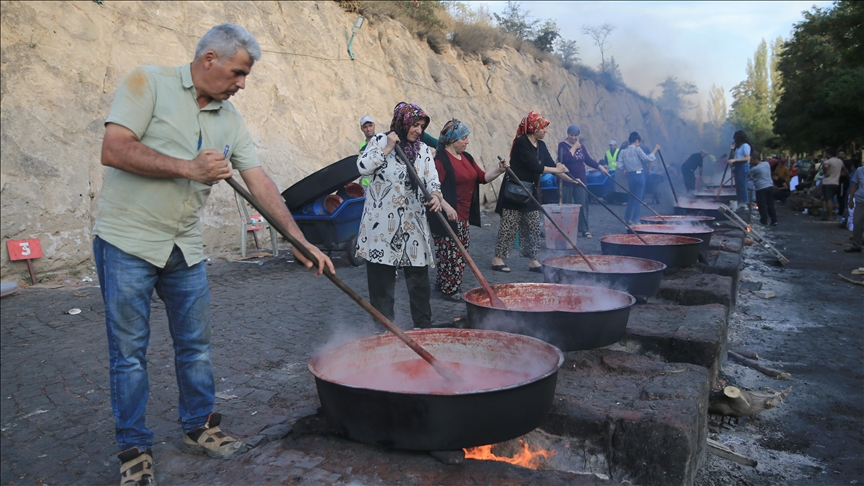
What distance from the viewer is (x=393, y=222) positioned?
14.7ft

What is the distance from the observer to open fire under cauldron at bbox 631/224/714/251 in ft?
23.0

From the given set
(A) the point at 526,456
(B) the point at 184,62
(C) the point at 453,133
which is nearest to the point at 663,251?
(C) the point at 453,133

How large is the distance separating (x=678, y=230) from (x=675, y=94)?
54.9 metres

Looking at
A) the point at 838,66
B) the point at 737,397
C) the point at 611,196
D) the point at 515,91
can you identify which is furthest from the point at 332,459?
the point at 838,66

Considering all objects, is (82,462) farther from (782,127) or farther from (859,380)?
(782,127)

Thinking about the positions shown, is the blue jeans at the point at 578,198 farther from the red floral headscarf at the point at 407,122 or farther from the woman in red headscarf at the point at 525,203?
the red floral headscarf at the point at 407,122

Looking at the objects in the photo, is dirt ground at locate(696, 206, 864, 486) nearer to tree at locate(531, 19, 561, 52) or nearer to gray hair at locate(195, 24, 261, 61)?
gray hair at locate(195, 24, 261, 61)

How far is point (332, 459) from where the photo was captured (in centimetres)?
252

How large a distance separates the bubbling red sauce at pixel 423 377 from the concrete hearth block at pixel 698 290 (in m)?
2.84

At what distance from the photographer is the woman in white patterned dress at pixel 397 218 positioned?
14.6ft

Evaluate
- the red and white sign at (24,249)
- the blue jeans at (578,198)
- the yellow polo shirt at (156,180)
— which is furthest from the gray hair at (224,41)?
the blue jeans at (578,198)

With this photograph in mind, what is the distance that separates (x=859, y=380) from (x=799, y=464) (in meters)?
1.65

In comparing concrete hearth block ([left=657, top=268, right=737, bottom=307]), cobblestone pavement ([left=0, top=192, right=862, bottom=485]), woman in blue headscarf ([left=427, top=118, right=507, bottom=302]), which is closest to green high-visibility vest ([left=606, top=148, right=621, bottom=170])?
cobblestone pavement ([left=0, top=192, right=862, bottom=485])

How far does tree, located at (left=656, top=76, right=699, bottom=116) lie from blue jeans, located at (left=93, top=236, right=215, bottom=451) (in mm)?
54943
